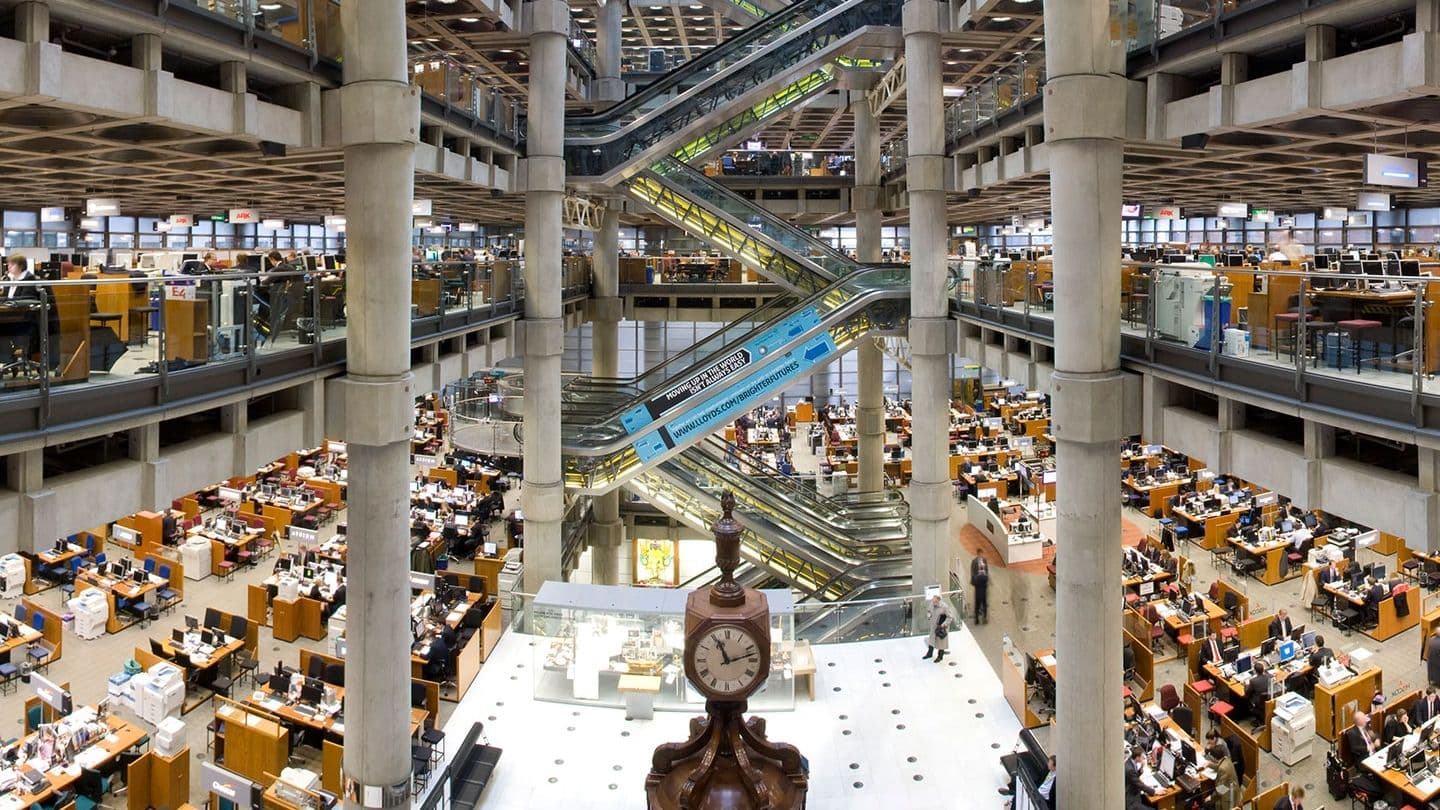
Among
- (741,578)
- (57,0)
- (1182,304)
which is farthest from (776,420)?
(57,0)

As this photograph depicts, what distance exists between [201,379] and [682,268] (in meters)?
20.7

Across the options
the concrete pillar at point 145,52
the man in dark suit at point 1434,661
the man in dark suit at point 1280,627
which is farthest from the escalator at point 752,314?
the concrete pillar at point 145,52

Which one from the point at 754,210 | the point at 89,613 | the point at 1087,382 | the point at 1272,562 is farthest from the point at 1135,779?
the point at 89,613

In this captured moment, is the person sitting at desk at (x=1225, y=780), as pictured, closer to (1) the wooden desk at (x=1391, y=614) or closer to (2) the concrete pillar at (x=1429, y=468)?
(2) the concrete pillar at (x=1429, y=468)

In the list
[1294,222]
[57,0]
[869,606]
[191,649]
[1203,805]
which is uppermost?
[1294,222]

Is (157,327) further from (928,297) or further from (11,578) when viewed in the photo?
(11,578)

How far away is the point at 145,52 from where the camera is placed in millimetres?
7496

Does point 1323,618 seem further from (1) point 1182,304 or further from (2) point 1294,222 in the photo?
(2) point 1294,222

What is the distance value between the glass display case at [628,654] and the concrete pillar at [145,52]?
7975 millimetres

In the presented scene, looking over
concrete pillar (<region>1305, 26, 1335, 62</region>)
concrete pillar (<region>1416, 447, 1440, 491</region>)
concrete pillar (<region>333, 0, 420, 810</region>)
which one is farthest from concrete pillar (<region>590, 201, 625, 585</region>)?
concrete pillar (<region>1416, 447, 1440, 491</region>)

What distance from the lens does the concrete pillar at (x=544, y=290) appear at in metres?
16.6

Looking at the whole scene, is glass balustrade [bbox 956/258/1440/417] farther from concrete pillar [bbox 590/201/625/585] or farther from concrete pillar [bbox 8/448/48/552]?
concrete pillar [bbox 590/201/625/585]

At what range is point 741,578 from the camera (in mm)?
23688

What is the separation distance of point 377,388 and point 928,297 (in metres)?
10.7
